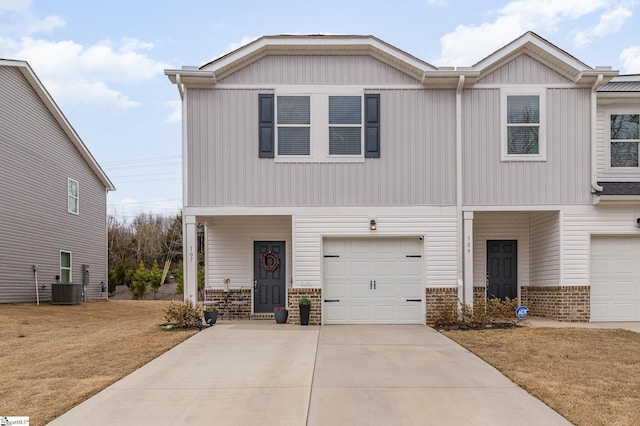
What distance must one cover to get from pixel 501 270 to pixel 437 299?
2716mm

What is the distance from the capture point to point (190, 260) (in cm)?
1402

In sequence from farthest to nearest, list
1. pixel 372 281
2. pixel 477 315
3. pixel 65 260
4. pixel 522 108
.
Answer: pixel 65 260, pixel 372 281, pixel 522 108, pixel 477 315

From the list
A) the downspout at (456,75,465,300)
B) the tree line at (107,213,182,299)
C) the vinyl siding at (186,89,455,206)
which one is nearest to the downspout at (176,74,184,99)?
the vinyl siding at (186,89,455,206)

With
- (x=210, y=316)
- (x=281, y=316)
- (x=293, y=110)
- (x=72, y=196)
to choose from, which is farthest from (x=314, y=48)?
(x=72, y=196)

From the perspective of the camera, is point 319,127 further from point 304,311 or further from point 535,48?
point 535,48

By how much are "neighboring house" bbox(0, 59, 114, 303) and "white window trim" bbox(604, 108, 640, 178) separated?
17.0 meters

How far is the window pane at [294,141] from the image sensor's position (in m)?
14.3

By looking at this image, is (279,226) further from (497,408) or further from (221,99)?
(497,408)

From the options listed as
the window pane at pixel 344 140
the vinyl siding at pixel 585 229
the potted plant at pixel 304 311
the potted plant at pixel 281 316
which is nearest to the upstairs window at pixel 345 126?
the window pane at pixel 344 140

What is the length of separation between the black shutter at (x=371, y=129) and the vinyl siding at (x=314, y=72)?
24.1 inches

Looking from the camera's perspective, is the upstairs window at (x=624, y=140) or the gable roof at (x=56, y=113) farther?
the gable roof at (x=56, y=113)

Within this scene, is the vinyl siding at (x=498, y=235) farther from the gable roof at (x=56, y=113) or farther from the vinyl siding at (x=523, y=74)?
the gable roof at (x=56, y=113)

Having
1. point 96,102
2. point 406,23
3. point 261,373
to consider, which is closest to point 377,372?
point 261,373

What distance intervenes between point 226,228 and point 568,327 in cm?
858
